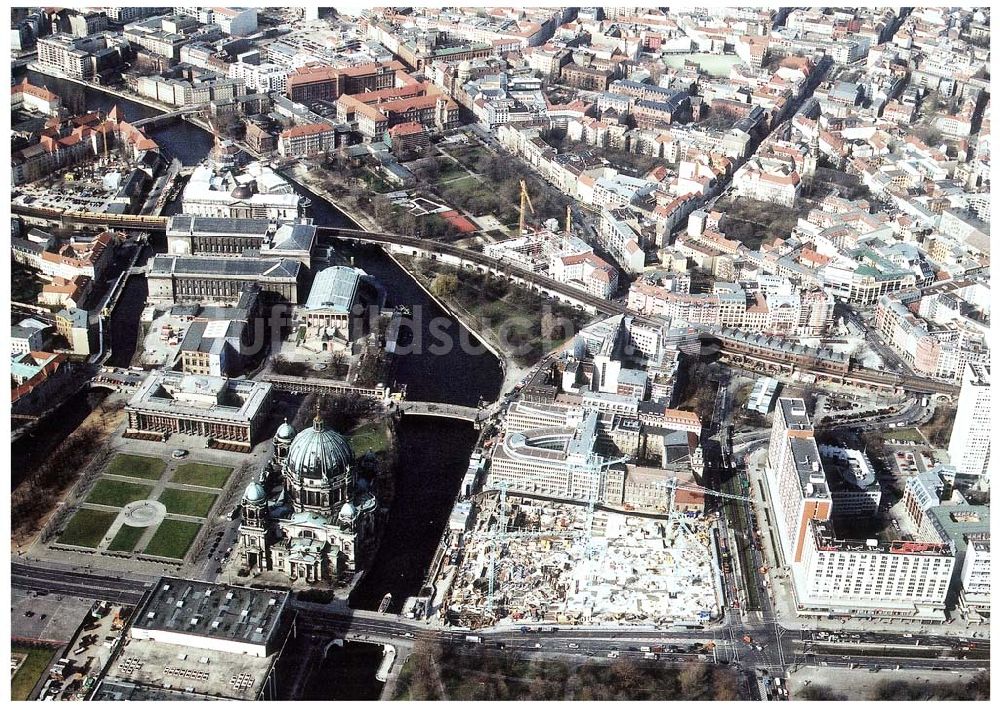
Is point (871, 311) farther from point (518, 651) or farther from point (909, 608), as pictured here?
point (518, 651)

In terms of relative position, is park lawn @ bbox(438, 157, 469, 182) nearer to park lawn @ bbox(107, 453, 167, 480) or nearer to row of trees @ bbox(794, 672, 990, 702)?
Answer: park lawn @ bbox(107, 453, 167, 480)

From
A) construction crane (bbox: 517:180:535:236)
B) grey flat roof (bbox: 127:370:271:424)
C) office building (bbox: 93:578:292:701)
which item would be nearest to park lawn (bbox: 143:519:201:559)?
office building (bbox: 93:578:292:701)

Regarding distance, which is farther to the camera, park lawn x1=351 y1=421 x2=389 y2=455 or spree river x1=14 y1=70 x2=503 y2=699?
park lawn x1=351 y1=421 x2=389 y2=455

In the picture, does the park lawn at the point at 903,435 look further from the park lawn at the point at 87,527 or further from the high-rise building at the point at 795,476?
the park lawn at the point at 87,527

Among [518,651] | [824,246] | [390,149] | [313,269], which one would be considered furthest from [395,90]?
[518,651]

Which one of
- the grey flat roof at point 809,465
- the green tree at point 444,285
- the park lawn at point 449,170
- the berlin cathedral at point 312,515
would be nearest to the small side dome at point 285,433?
the berlin cathedral at point 312,515

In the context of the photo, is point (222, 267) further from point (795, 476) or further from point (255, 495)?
point (795, 476)
